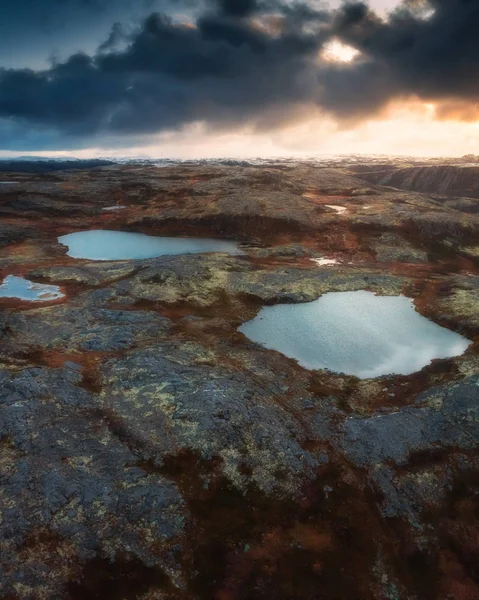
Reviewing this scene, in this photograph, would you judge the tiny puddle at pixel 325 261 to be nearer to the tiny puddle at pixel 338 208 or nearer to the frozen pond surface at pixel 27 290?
the tiny puddle at pixel 338 208

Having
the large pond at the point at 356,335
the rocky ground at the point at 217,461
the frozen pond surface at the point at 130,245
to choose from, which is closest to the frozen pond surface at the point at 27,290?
the rocky ground at the point at 217,461

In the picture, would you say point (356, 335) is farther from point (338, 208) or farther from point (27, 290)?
point (338, 208)

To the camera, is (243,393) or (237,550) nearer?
(237,550)

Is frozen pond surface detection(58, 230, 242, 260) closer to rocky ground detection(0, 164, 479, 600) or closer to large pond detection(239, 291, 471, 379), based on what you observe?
rocky ground detection(0, 164, 479, 600)

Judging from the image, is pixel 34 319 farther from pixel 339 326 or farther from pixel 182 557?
pixel 339 326

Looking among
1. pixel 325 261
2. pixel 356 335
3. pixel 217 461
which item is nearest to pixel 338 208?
pixel 325 261

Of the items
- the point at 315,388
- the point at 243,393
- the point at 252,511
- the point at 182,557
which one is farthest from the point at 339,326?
the point at 182,557
